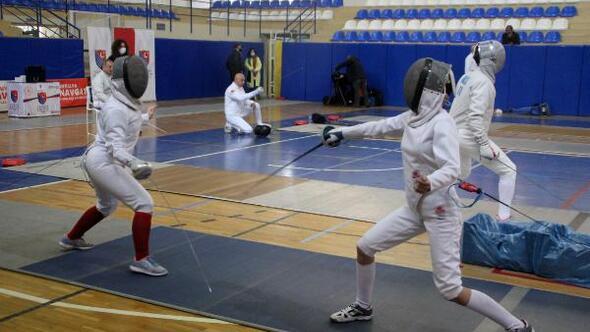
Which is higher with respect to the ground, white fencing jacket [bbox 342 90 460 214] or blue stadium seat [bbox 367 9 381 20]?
blue stadium seat [bbox 367 9 381 20]

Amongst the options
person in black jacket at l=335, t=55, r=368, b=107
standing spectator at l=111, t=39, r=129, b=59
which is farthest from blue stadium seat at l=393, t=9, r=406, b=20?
standing spectator at l=111, t=39, r=129, b=59

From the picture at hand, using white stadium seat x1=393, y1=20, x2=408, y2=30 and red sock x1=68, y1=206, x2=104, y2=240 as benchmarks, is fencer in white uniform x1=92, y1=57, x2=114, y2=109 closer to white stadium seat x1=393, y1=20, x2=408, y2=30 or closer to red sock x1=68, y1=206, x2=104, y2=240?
red sock x1=68, y1=206, x2=104, y2=240

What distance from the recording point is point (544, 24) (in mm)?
19938

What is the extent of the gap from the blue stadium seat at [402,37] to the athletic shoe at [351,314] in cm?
1830

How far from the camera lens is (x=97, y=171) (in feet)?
15.7

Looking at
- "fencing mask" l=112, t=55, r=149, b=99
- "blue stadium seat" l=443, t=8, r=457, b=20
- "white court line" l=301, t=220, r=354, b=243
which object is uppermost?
"blue stadium seat" l=443, t=8, r=457, b=20

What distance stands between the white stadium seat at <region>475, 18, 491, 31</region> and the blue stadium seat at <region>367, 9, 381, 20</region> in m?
3.73

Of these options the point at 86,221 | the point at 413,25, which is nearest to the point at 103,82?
the point at 86,221

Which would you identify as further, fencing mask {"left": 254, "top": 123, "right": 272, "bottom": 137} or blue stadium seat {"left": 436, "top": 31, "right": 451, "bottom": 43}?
blue stadium seat {"left": 436, "top": 31, "right": 451, "bottom": 43}

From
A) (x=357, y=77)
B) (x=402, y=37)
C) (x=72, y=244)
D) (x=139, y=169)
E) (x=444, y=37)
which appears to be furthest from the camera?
(x=402, y=37)

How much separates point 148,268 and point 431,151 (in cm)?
228

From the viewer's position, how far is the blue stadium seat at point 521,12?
20703 millimetres

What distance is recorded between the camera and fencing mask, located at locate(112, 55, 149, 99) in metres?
4.73

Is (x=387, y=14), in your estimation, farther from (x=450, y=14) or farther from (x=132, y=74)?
(x=132, y=74)
